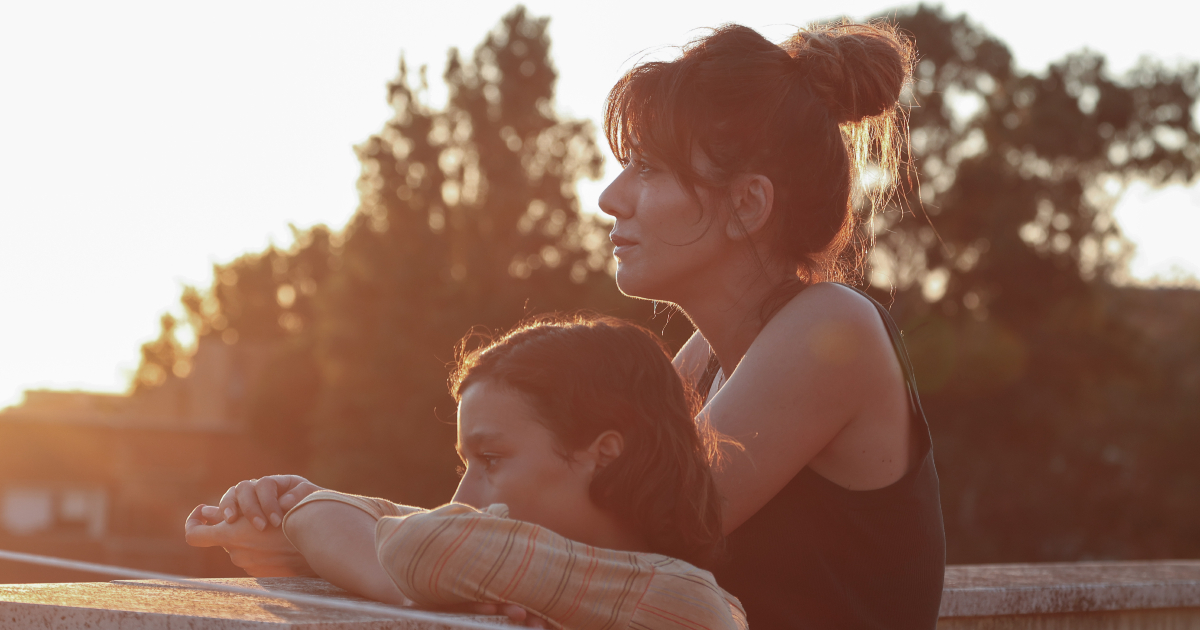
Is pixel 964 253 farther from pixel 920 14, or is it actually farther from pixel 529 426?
pixel 529 426

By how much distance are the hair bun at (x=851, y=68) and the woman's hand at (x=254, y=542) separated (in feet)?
4.18

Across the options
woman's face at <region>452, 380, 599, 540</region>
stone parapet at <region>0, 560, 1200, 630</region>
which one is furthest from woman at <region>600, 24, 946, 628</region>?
stone parapet at <region>0, 560, 1200, 630</region>

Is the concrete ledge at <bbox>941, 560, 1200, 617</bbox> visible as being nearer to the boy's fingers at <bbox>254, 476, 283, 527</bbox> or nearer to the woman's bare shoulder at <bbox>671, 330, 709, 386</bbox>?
the woman's bare shoulder at <bbox>671, 330, 709, 386</bbox>

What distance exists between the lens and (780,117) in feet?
7.21

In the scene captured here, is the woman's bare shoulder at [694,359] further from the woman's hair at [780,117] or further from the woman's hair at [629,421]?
the woman's hair at [629,421]

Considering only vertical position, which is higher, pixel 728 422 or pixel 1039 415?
pixel 728 422

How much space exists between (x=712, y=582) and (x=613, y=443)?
0.25 metres

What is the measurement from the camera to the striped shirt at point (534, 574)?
151cm

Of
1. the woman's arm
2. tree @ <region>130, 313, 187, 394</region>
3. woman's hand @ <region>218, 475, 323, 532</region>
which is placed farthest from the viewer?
A: tree @ <region>130, 313, 187, 394</region>

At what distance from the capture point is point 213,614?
150 cm

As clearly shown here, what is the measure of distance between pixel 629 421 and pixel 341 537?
0.50 meters

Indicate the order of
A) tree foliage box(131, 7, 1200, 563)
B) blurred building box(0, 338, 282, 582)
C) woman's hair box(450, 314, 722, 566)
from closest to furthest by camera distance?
woman's hair box(450, 314, 722, 566) → tree foliage box(131, 7, 1200, 563) → blurred building box(0, 338, 282, 582)

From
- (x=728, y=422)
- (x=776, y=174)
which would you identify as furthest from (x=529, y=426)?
(x=776, y=174)

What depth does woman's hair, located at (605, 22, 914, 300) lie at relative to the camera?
2195 mm
